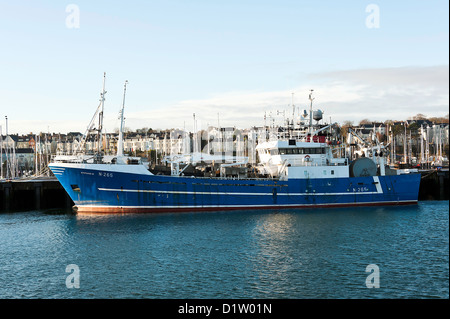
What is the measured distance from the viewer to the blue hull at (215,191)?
4562cm

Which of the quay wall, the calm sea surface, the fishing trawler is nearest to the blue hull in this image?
the fishing trawler

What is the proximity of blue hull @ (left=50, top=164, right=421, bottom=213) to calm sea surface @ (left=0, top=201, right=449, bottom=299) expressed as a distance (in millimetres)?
2591

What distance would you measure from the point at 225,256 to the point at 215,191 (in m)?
19.8

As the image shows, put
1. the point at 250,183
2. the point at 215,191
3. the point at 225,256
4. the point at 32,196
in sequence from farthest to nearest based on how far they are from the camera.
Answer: the point at 32,196, the point at 250,183, the point at 215,191, the point at 225,256

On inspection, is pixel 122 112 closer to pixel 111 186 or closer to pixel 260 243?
pixel 111 186

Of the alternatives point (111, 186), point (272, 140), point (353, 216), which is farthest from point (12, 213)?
point (353, 216)

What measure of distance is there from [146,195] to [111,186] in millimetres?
3469

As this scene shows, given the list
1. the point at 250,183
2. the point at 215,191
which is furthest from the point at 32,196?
the point at 250,183

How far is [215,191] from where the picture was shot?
48.1m

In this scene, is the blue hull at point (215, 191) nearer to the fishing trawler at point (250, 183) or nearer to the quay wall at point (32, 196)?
the fishing trawler at point (250, 183)

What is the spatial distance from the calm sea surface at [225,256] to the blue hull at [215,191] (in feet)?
8.50

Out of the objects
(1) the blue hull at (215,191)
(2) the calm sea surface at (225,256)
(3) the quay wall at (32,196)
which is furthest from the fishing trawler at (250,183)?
(3) the quay wall at (32,196)

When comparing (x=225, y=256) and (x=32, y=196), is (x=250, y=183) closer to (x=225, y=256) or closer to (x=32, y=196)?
(x=225, y=256)
